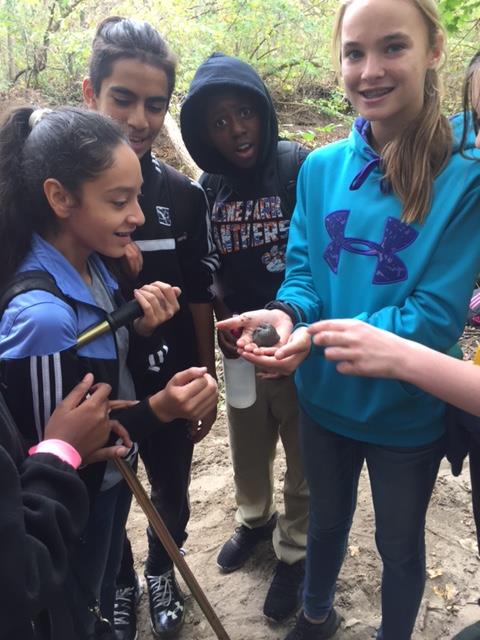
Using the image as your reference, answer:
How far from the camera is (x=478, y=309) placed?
325 cm

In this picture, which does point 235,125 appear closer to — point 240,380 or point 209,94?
point 209,94

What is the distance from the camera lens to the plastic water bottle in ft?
7.87

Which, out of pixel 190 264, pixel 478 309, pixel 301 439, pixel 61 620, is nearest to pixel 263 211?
pixel 190 264

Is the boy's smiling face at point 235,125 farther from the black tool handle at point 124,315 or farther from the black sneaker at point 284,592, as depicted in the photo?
the black sneaker at point 284,592

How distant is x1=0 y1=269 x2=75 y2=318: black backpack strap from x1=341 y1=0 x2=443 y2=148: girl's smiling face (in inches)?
45.5

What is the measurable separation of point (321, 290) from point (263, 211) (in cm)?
63

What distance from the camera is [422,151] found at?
5.69ft

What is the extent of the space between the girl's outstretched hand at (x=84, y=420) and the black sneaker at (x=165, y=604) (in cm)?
133

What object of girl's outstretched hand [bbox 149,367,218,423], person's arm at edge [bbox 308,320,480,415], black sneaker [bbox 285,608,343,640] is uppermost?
person's arm at edge [bbox 308,320,480,415]

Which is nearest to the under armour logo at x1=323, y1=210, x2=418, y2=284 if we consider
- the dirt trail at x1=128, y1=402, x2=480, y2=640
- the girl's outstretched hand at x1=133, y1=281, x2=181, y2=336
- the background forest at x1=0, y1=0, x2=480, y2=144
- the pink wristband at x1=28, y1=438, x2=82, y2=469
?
the girl's outstretched hand at x1=133, y1=281, x2=181, y2=336

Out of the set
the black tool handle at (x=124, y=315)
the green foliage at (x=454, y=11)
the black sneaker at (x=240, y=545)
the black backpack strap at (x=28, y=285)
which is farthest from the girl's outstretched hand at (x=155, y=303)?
the green foliage at (x=454, y=11)

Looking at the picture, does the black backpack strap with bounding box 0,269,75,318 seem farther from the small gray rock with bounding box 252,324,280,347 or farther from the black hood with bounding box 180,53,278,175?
the black hood with bounding box 180,53,278,175

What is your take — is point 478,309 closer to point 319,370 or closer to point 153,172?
point 319,370

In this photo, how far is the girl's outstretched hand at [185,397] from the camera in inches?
71.2
